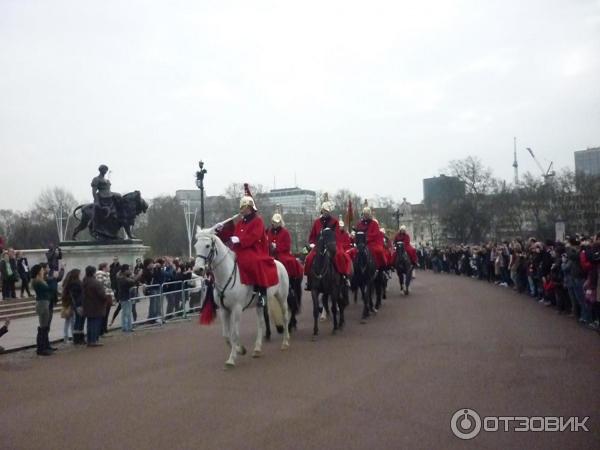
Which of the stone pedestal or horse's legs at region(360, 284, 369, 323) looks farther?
the stone pedestal

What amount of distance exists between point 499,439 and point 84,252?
21.7 meters

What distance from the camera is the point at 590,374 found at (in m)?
8.73

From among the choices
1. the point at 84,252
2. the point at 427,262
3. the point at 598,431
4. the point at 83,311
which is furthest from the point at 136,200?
the point at 427,262

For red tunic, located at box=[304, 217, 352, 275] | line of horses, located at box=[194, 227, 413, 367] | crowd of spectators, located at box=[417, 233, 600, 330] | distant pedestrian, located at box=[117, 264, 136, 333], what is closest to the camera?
line of horses, located at box=[194, 227, 413, 367]

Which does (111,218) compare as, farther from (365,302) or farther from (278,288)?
(278,288)

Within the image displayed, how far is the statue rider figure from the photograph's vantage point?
25.3 metres

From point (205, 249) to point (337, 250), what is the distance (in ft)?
14.8

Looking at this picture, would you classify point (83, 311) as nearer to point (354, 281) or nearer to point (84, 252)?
point (354, 281)

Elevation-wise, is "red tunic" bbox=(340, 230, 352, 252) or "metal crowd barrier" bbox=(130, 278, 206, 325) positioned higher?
"red tunic" bbox=(340, 230, 352, 252)

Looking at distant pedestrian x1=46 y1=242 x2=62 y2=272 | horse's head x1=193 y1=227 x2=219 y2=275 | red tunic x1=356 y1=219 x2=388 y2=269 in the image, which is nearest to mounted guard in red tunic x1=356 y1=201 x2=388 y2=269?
red tunic x1=356 y1=219 x2=388 y2=269

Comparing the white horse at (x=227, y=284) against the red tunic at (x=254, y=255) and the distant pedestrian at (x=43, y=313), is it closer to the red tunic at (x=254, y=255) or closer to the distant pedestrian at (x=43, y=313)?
the red tunic at (x=254, y=255)

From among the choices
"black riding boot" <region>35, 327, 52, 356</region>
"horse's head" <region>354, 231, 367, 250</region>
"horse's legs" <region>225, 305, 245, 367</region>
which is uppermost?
"horse's head" <region>354, 231, 367, 250</region>

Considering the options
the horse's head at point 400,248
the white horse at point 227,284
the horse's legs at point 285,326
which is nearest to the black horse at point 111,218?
the horse's head at point 400,248

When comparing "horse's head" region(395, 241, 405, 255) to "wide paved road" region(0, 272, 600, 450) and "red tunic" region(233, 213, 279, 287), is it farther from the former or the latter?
"red tunic" region(233, 213, 279, 287)
